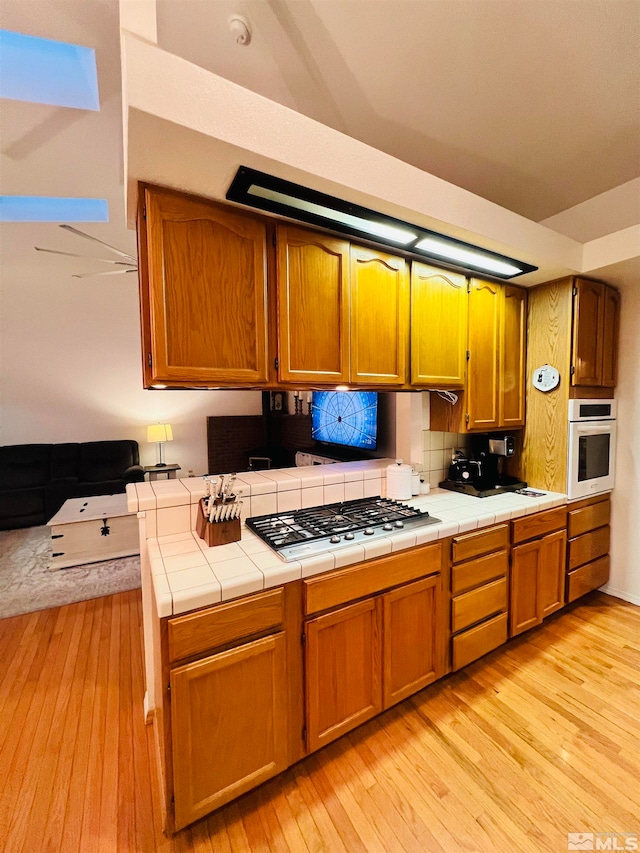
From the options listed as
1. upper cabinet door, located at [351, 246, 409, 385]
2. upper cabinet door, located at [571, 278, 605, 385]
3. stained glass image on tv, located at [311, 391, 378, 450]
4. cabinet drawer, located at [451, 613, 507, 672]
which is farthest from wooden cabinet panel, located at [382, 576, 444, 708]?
upper cabinet door, located at [571, 278, 605, 385]

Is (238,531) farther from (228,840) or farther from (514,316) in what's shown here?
(514,316)

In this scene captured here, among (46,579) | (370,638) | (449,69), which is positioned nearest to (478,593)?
(370,638)

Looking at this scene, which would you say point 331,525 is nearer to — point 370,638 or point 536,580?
point 370,638

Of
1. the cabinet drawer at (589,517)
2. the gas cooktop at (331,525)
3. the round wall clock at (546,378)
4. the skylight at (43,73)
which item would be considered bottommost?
the cabinet drawer at (589,517)

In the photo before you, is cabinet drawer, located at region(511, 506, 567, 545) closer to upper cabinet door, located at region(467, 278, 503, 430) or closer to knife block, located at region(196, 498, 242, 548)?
upper cabinet door, located at region(467, 278, 503, 430)

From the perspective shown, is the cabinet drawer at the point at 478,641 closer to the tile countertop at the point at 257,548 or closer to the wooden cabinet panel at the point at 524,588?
the wooden cabinet panel at the point at 524,588

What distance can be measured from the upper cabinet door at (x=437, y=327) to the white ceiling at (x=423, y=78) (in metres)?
0.79

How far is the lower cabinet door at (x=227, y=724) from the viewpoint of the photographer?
3.59 ft

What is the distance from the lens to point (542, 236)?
194cm

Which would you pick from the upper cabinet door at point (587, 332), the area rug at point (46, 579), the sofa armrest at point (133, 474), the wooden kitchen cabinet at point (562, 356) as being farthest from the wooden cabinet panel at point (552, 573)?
the sofa armrest at point (133, 474)

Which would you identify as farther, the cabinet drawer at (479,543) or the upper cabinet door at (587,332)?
the upper cabinet door at (587,332)

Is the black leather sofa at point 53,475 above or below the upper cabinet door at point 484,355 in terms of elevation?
below

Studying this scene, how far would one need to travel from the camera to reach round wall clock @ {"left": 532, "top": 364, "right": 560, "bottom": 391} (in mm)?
2303

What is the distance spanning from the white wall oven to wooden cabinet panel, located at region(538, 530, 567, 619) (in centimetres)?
32
